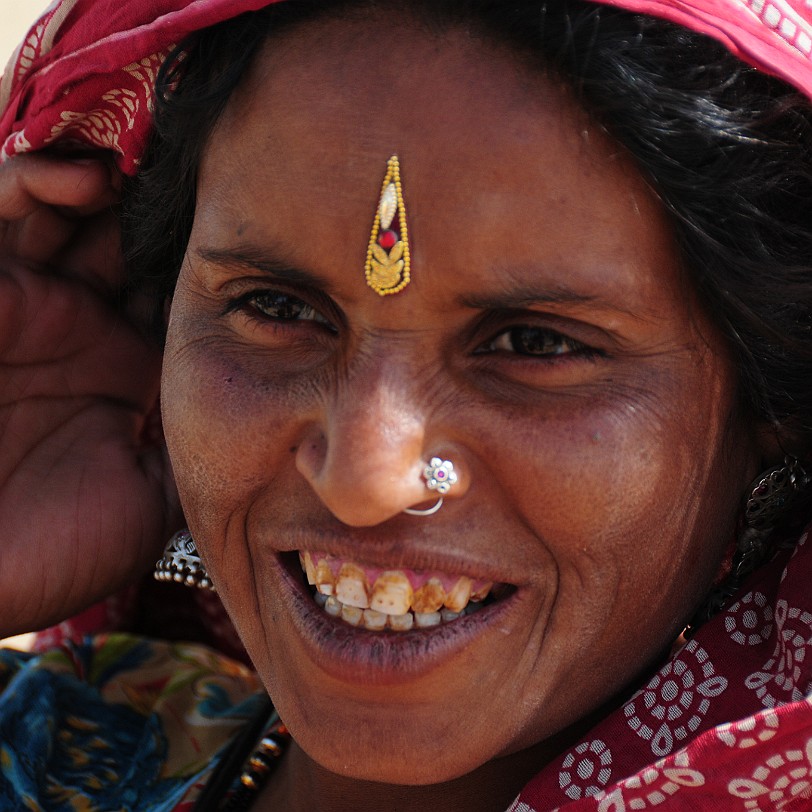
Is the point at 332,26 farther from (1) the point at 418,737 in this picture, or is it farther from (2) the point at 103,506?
(2) the point at 103,506

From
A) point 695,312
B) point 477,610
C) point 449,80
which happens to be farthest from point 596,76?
point 477,610

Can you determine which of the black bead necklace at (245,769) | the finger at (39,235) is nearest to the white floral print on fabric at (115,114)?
the finger at (39,235)

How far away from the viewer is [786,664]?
1642 millimetres

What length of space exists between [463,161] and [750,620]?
0.77m

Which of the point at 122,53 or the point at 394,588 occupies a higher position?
the point at 122,53

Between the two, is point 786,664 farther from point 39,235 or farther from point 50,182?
point 39,235

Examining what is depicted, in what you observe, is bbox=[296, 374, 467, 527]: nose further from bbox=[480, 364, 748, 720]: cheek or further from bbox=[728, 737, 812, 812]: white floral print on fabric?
bbox=[728, 737, 812, 812]: white floral print on fabric

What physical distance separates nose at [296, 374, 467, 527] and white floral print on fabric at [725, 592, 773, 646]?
0.47 metres

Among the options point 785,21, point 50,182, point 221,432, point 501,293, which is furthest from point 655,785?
point 50,182

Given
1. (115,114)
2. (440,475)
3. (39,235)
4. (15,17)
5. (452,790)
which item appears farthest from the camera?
(15,17)

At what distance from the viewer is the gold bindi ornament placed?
1.60 metres

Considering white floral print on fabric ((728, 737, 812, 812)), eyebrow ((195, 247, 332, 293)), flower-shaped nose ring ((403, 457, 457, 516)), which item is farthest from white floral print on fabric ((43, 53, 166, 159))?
white floral print on fabric ((728, 737, 812, 812))

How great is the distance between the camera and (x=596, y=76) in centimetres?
158

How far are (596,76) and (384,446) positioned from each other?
0.54m
